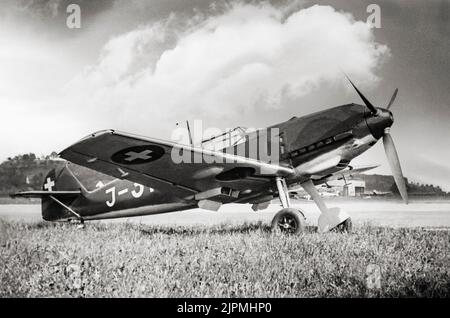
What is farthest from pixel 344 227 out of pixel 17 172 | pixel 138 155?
pixel 17 172

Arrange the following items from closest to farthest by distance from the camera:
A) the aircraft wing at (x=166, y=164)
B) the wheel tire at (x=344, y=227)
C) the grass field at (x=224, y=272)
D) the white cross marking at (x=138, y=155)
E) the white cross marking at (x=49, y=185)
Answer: the grass field at (x=224, y=272) < the aircraft wing at (x=166, y=164) < the white cross marking at (x=138, y=155) < the wheel tire at (x=344, y=227) < the white cross marking at (x=49, y=185)

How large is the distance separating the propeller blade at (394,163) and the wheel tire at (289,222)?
69.8 inches

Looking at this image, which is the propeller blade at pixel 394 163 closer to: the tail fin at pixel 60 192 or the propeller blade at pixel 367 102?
the propeller blade at pixel 367 102

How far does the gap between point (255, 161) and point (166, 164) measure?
4.57 ft

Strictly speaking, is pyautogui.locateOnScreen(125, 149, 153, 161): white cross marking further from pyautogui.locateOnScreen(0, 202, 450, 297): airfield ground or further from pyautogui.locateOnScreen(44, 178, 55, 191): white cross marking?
pyautogui.locateOnScreen(44, 178, 55, 191): white cross marking

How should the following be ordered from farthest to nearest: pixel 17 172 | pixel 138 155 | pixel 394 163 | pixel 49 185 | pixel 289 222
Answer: pixel 49 185, pixel 17 172, pixel 394 163, pixel 289 222, pixel 138 155

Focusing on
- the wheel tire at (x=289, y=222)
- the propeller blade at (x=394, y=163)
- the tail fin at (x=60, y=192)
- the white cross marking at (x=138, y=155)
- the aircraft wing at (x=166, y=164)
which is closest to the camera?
the aircraft wing at (x=166, y=164)

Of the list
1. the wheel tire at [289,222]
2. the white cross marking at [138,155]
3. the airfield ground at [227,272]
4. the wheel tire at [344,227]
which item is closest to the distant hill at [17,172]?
the white cross marking at [138,155]

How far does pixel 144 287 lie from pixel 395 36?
443cm

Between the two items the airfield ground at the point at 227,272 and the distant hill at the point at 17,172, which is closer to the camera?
the airfield ground at the point at 227,272

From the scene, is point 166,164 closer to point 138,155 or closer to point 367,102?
point 138,155

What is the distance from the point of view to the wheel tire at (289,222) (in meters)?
5.88

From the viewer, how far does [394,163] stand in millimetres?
6430
